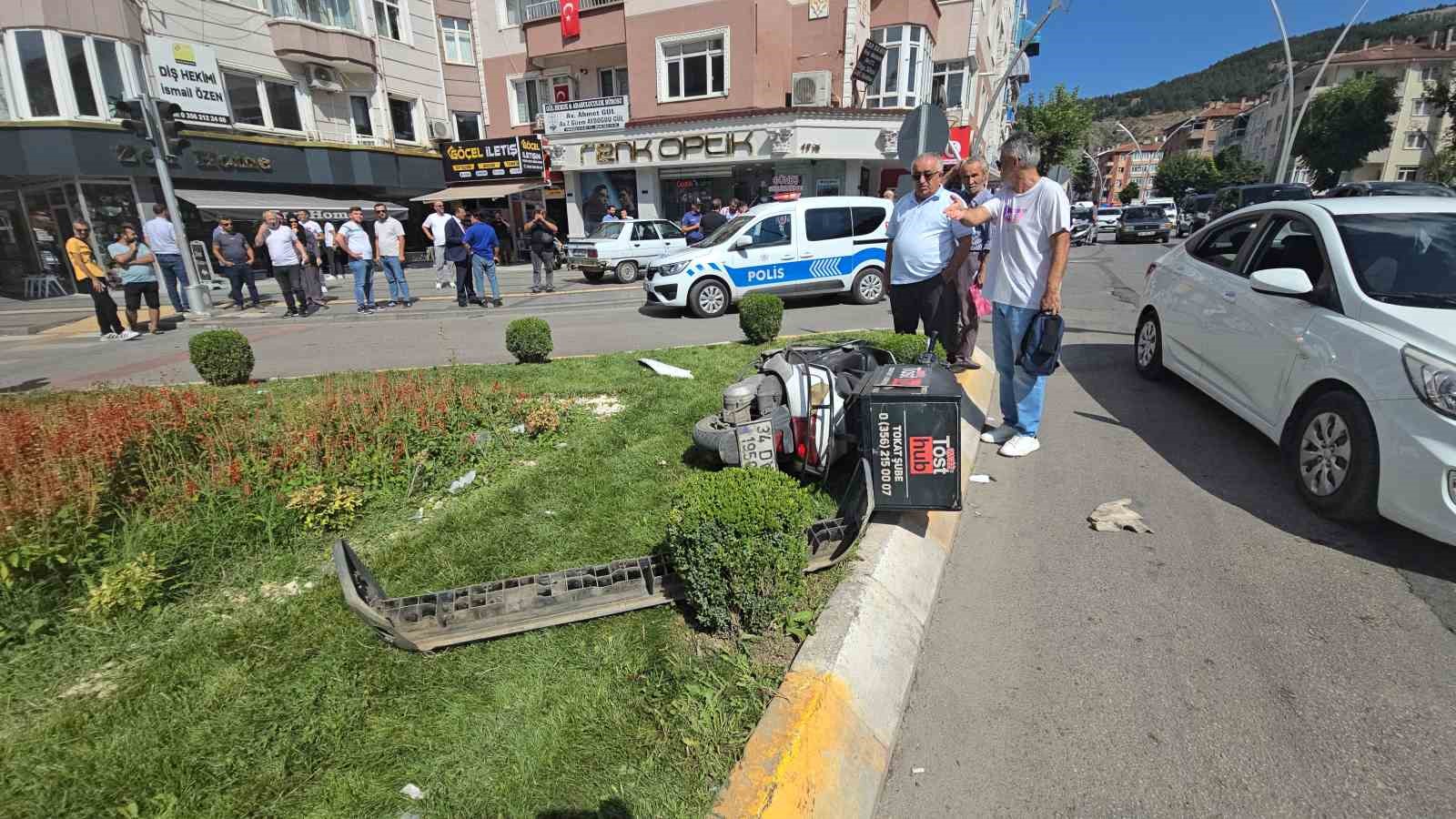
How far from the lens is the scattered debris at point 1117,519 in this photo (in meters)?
3.83

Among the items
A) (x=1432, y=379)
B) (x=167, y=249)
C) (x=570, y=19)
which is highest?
(x=570, y=19)

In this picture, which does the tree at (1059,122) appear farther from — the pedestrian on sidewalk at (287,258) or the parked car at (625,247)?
the pedestrian on sidewalk at (287,258)

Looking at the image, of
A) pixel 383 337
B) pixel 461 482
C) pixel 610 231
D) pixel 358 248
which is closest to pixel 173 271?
pixel 358 248

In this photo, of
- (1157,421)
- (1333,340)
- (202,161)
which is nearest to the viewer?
(1333,340)

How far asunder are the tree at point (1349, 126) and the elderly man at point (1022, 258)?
200 ft

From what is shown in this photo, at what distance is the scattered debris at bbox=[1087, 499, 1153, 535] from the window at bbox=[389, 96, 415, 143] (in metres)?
29.6

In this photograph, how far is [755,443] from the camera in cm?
376

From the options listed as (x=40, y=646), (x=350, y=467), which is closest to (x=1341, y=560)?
(x=350, y=467)

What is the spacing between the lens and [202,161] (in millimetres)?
20859

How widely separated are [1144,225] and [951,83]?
10.5m

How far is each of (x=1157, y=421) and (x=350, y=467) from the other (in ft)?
19.9

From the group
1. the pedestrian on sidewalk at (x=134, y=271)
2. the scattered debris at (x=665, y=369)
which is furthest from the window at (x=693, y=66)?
the scattered debris at (x=665, y=369)

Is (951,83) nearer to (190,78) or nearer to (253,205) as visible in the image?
(253,205)

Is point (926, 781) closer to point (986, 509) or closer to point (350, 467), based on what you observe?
point (986, 509)
